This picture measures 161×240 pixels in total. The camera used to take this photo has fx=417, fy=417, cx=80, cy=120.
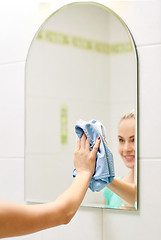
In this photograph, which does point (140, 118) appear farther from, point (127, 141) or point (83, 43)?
point (83, 43)

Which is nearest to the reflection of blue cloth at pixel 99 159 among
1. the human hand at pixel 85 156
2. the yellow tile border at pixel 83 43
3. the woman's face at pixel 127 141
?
the human hand at pixel 85 156

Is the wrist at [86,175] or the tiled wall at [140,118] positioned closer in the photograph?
the wrist at [86,175]

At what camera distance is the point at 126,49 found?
1.40 m

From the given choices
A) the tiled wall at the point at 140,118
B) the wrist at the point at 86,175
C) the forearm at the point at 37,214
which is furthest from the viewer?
the tiled wall at the point at 140,118

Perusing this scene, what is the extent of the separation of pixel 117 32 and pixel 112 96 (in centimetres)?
22

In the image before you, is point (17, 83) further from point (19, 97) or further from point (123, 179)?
point (123, 179)

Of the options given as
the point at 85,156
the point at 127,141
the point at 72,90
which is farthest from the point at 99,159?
the point at 72,90

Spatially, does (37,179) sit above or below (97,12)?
below

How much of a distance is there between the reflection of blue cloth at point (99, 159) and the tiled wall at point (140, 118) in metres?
0.16

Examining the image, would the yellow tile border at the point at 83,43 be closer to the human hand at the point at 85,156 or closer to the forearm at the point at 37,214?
the human hand at the point at 85,156

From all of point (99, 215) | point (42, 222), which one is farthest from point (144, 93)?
point (42, 222)

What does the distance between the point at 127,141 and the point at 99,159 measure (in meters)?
0.21

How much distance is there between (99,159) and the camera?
4.00 feet

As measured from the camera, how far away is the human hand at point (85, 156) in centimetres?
122
